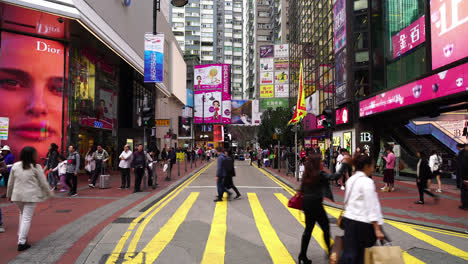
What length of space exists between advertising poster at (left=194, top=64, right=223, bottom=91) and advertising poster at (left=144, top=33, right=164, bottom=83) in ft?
198

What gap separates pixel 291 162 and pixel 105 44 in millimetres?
13269

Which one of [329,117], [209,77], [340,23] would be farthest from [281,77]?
[329,117]

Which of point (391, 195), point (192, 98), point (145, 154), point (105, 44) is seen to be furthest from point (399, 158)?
point (192, 98)

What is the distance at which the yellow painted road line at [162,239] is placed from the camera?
4.75 metres

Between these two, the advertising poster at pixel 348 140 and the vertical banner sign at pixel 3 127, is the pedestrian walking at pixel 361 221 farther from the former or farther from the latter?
the advertising poster at pixel 348 140

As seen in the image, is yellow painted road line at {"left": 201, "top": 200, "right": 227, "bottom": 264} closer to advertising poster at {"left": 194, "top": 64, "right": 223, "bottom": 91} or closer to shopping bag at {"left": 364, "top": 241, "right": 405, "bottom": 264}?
shopping bag at {"left": 364, "top": 241, "right": 405, "bottom": 264}

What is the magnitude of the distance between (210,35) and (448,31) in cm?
10953

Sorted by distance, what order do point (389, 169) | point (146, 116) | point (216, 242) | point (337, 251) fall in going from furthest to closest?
point (146, 116) < point (389, 169) < point (216, 242) < point (337, 251)

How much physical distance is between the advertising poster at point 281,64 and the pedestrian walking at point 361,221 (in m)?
53.5

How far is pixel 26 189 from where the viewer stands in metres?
5.13

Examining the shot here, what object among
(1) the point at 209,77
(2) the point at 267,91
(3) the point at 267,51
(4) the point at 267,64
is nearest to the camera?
(4) the point at 267,64

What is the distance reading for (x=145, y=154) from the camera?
12.8 meters

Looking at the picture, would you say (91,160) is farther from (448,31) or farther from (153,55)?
(448,31)

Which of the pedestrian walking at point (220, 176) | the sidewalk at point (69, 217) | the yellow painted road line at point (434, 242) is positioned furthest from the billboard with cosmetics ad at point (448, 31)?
the sidewalk at point (69, 217)
